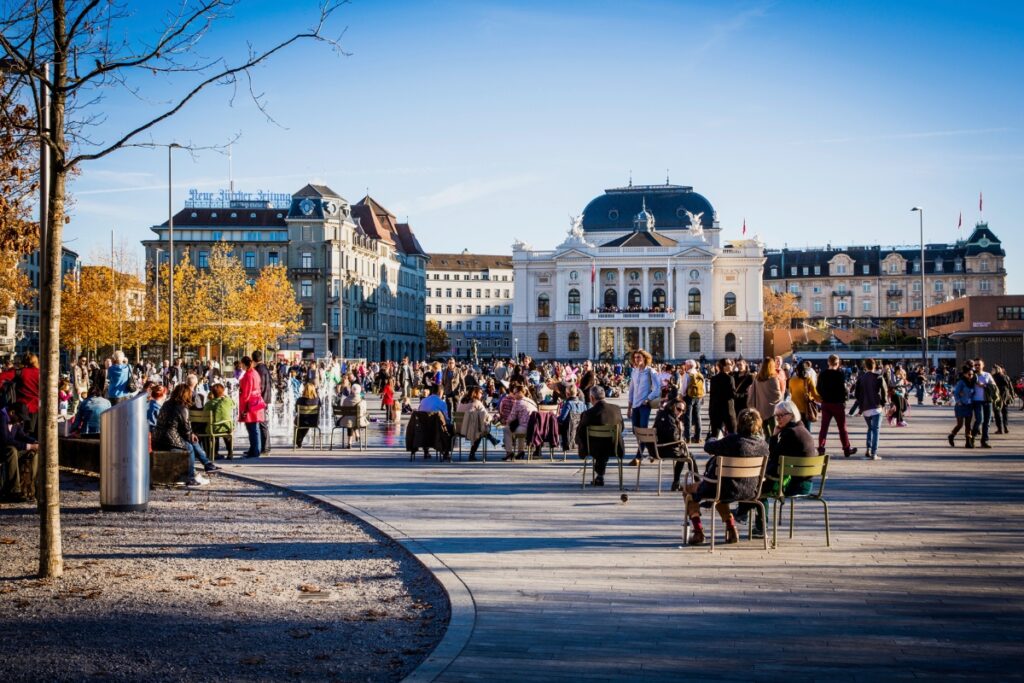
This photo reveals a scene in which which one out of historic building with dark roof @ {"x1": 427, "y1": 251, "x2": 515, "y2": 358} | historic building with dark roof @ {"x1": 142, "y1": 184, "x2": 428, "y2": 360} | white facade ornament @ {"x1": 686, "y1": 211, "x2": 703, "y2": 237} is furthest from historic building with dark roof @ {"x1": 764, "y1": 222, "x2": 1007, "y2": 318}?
historic building with dark roof @ {"x1": 142, "y1": 184, "x2": 428, "y2": 360}

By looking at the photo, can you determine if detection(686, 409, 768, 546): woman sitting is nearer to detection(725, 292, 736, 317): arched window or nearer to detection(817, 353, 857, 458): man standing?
detection(817, 353, 857, 458): man standing

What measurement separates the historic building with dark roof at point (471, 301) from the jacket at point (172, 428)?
441ft

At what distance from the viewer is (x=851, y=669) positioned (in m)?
5.77

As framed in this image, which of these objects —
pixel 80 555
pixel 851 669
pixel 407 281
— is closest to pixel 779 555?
pixel 851 669

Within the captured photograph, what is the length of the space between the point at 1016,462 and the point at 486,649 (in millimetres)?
13835

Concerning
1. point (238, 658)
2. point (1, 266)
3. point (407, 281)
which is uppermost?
point (407, 281)

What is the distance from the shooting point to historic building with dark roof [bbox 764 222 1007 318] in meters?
131

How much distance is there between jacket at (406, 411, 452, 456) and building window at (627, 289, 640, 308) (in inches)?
3671

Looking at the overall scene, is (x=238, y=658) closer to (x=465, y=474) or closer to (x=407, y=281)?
(x=465, y=474)

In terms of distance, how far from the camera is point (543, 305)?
364 ft

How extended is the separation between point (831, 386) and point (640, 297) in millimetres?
92409

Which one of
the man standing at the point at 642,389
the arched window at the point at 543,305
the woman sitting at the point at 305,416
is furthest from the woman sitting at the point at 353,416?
the arched window at the point at 543,305

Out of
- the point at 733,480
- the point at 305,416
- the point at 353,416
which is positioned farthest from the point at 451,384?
the point at 733,480

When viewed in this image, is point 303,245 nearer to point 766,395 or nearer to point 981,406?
point 981,406
